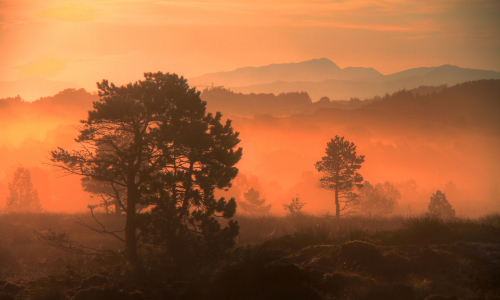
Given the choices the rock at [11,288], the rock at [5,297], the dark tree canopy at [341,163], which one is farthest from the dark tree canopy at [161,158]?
the dark tree canopy at [341,163]

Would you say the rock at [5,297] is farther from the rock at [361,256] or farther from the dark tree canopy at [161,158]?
the rock at [361,256]

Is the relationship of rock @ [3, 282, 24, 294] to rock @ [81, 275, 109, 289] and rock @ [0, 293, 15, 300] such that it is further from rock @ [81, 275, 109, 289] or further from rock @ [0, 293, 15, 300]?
rock @ [81, 275, 109, 289]

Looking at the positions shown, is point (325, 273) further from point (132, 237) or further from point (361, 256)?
point (132, 237)

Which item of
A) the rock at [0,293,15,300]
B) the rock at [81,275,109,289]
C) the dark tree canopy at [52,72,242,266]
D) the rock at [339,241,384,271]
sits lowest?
the rock at [0,293,15,300]

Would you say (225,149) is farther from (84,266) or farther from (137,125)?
(84,266)

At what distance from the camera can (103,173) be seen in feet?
43.6

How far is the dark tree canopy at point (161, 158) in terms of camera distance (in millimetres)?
12961

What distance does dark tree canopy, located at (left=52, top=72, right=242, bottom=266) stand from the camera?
13.0 meters

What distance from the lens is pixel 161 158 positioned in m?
13.6

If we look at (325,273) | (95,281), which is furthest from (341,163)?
(95,281)

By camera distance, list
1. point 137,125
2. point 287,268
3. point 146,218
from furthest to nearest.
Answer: point 137,125
point 146,218
point 287,268

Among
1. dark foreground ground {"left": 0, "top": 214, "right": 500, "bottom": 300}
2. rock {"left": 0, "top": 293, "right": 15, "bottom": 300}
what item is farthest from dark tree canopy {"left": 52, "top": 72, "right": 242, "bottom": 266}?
rock {"left": 0, "top": 293, "right": 15, "bottom": 300}

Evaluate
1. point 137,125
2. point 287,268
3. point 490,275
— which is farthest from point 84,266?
point 490,275

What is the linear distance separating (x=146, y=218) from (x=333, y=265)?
7002 mm
